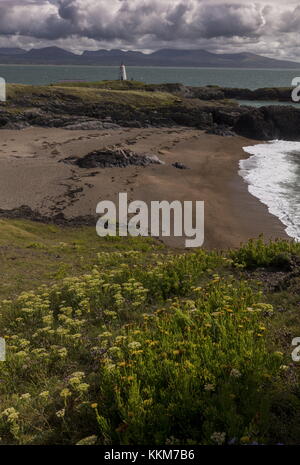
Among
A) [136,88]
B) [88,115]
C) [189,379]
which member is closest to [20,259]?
[189,379]

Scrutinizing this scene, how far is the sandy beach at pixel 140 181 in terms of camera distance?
2680cm

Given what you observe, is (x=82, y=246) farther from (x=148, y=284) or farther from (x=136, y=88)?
(x=136, y=88)

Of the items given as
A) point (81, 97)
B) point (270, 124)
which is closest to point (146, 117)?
point (270, 124)

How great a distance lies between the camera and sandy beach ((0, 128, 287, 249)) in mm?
26797

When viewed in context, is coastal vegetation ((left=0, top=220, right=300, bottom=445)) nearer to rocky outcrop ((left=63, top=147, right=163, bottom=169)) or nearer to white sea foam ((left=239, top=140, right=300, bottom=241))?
white sea foam ((left=239, top=140, right=300, bottom=241))

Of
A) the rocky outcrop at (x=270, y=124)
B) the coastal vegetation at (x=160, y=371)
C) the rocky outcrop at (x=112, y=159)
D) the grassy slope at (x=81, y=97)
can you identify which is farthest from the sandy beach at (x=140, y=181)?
the grassy slope at (x=81, y=97)

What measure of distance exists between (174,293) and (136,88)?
10242cm

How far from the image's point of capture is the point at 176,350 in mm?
5625

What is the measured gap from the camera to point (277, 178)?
39.0 meters
